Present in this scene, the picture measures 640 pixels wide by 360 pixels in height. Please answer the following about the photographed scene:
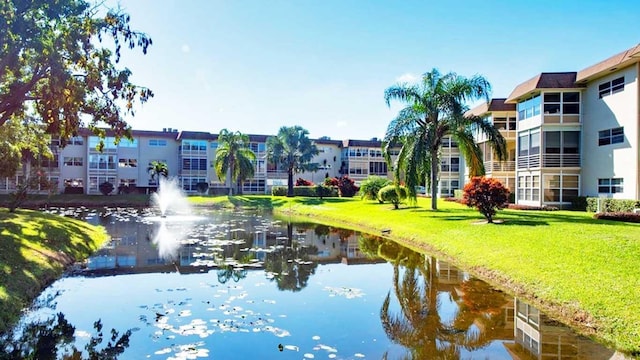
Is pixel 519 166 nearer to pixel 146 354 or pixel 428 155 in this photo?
pixel 428 155

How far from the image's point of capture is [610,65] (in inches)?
1015

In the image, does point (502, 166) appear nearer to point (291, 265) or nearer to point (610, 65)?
point (610, 65)

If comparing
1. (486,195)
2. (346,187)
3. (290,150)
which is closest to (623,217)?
(486,195)

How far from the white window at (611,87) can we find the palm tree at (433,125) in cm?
737

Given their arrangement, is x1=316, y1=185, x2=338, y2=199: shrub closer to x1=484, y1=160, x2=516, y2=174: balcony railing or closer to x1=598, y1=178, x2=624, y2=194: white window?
x1=484, y1=160, x2=516, y2=174: balcony railing

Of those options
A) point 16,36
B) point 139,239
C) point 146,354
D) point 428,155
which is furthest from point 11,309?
point 428,155

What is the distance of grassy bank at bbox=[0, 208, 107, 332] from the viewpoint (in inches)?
380

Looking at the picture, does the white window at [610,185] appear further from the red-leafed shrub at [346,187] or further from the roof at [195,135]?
the roof at [195,135]

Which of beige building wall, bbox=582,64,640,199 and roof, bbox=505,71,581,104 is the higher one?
roof, bbox=505,71,581,104

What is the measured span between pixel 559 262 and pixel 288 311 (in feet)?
24.8

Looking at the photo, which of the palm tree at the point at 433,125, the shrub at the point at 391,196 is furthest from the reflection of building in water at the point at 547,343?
the shrub at the point at 391,196

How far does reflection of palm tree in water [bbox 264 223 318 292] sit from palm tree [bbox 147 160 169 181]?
4405 centimetres

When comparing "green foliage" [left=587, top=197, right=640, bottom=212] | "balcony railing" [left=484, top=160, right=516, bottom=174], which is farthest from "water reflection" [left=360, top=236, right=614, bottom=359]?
"balcony railing" [left=484, top=160, right=516, bottom=174]

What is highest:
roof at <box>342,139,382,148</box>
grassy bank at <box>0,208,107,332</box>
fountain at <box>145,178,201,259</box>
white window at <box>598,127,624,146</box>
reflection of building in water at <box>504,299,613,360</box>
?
roof at <box>342,139,382,148</box>
